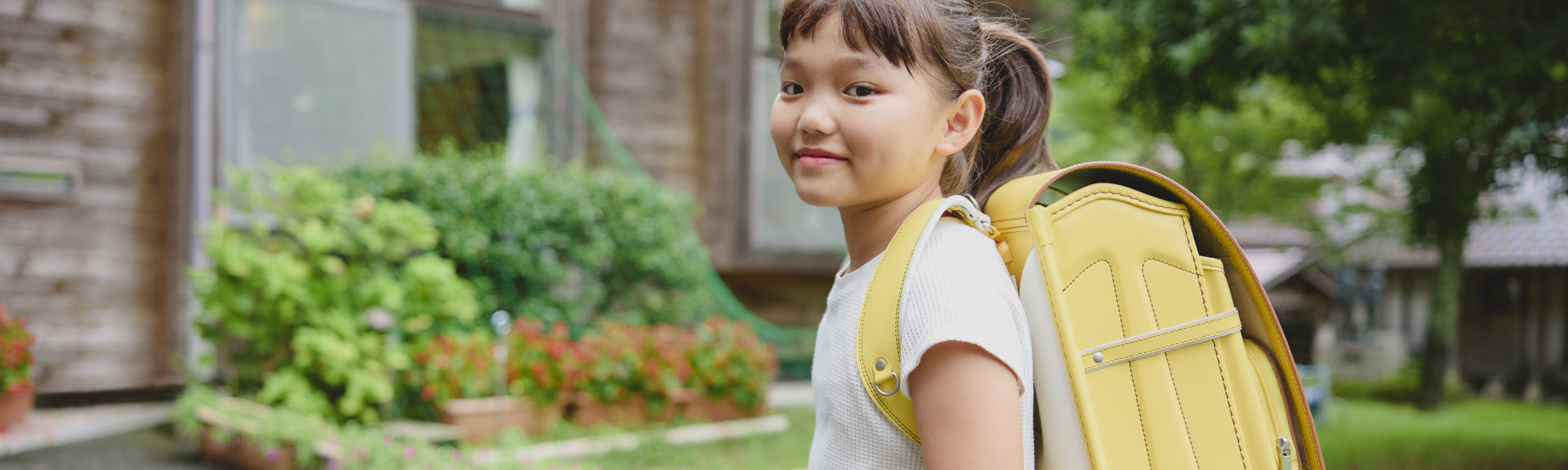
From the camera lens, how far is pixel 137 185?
5309 mm

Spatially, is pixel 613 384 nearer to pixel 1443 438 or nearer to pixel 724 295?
pixel 724 295

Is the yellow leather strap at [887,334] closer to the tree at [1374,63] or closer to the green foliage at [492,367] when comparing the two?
the tree at [1374,63]

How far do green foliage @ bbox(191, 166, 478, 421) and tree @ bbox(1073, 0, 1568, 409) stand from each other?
373 cm

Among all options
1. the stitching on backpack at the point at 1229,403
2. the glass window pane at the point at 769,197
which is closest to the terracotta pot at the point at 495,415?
the glass window pane at the point at 769,197

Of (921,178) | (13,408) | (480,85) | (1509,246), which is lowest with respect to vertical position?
(13,408)

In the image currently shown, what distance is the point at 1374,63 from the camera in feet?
12.8

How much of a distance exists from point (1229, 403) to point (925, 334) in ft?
1.12

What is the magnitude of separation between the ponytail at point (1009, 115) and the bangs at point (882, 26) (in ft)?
0.56

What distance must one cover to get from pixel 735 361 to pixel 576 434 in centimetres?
104

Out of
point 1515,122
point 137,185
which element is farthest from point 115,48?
point 1515,122

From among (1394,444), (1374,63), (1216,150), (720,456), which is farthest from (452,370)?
(1216,150)

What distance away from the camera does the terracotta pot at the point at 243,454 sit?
11.9 feet

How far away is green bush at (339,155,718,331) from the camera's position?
5.42 m

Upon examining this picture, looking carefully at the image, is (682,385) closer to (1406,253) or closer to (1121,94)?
(1121,94)
